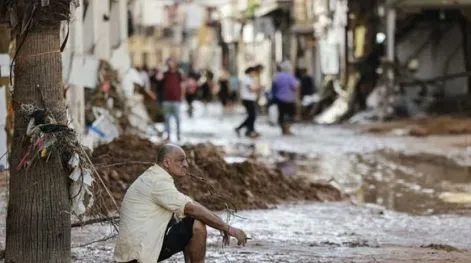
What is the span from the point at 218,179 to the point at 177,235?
614cm

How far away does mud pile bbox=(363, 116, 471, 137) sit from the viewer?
2697 centimetres

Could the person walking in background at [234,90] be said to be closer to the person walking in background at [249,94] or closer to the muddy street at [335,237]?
the person walking in background at [249,94]

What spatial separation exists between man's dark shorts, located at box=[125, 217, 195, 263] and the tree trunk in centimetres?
72

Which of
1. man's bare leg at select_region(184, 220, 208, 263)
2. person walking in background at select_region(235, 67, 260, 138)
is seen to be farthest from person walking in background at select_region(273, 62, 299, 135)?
man's bare leg at select_region(184, 220, 208, 263)

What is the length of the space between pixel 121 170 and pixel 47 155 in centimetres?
580

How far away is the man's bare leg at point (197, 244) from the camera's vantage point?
8.26 m

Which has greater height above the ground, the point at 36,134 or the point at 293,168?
the point at 36,134

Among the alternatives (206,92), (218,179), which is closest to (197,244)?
(218,179)

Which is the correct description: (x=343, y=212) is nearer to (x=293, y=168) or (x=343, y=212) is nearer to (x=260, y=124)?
(x=293, y=168)

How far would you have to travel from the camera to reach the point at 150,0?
142ft

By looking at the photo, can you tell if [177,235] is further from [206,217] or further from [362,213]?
[362,213]

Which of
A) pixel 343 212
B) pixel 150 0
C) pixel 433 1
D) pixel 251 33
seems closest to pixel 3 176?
pixel 343 212

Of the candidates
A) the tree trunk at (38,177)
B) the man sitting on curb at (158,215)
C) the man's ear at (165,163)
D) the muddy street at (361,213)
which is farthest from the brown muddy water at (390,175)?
the tree trunk at (38,177)

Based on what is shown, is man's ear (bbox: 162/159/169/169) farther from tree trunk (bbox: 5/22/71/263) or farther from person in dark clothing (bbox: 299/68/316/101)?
person in dark clothing (bbox: 299/68/316/101)
